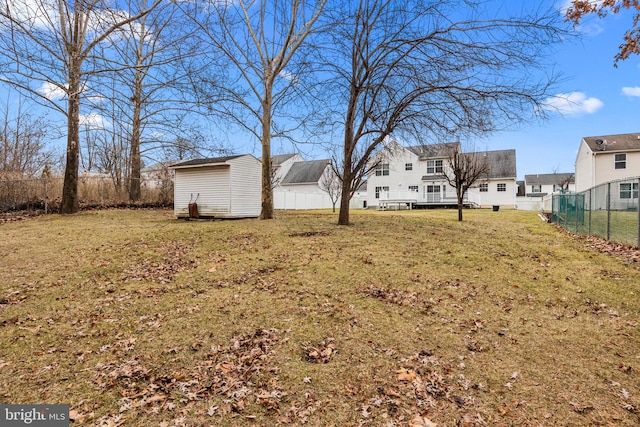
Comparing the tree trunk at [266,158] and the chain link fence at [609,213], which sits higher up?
the tree trunk at [266,158]

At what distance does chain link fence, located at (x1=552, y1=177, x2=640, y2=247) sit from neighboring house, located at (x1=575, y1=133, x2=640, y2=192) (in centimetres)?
1739

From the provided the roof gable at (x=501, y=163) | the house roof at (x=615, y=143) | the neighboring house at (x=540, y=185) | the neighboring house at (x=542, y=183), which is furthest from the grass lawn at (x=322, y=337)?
the neighboring house at (x=542, y=183)

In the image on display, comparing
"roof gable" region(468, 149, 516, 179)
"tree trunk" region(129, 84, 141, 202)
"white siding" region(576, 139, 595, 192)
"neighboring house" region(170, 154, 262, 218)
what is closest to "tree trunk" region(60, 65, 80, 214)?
"neighboring house" region(170, 154, 262, 218)

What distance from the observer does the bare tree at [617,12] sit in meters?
7.53

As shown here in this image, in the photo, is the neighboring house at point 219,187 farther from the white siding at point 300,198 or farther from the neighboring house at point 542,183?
the neighboring house at point 542,183

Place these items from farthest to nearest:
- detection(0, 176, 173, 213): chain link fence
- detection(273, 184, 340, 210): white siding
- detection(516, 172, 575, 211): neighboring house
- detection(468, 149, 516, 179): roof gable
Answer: detection(516, 172, 575, 211): neighboring house
detection(468, 149, 516, 179): roof gable
detection(273, 184, 340, 210): white siding
detection(0, 176, 173, 213): chain link fence

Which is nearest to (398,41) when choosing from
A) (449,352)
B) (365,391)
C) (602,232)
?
(602,232)

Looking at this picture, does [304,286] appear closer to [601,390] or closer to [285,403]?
[285,403]

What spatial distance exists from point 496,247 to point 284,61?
1021 centimetres

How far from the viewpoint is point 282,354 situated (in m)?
3.50

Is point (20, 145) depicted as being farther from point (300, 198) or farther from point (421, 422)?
point (421, 422)

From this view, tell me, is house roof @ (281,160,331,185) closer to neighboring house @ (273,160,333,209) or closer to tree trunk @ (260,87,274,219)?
neighboring house @ (273,160,333,209)

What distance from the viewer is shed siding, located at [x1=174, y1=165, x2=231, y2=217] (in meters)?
14.6

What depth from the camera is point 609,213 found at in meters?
8.48
